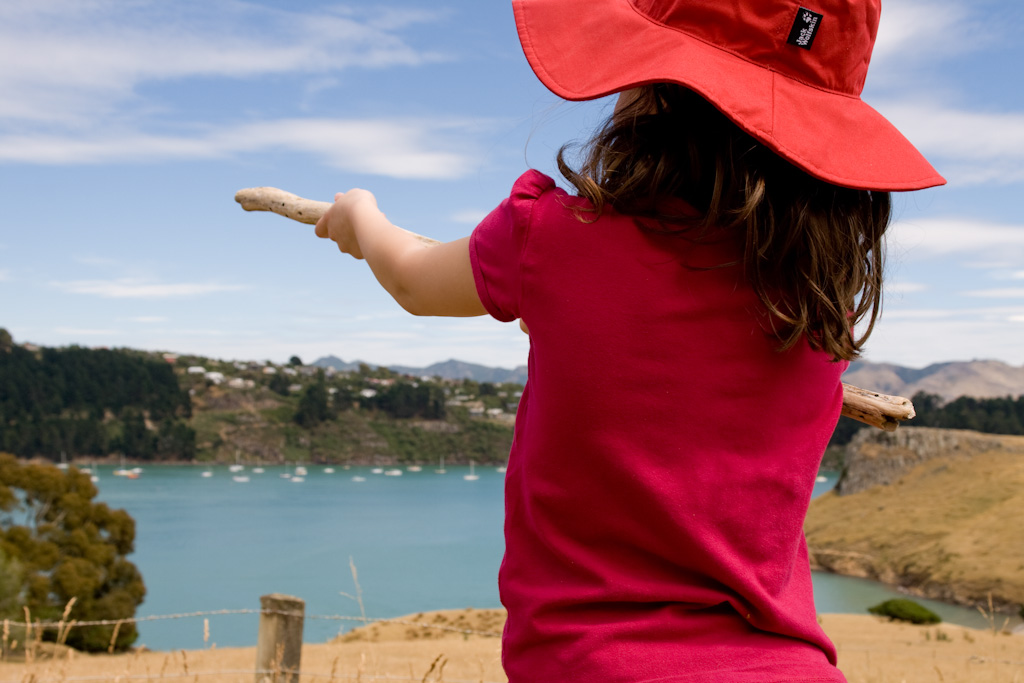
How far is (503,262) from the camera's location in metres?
0.80

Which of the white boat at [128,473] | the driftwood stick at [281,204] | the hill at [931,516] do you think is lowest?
the white boat at [128,473]

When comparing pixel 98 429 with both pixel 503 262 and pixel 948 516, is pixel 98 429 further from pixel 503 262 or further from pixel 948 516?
pixel 503 262

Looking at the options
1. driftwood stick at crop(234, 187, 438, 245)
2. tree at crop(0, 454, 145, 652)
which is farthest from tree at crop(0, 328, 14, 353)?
driftwood stick at crop(234, 187, 438, 245)

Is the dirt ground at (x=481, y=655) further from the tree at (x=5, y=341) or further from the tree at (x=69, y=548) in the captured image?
the tree at (x=5, y=341)

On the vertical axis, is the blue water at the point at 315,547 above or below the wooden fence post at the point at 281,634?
below

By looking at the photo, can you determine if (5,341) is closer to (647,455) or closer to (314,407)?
(314,407)

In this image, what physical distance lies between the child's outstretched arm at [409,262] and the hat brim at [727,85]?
206 millimetres

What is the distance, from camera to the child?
0.74m

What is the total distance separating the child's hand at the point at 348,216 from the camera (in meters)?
1.10

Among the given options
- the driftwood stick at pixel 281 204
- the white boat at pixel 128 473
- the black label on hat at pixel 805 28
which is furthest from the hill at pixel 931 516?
the white boat at pixel 128 473

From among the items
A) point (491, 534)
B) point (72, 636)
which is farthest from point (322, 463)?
point (72, 636)

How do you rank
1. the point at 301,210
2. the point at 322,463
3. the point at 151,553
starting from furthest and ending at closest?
the point at 322,463
the point at 151,553
the point at 301,210

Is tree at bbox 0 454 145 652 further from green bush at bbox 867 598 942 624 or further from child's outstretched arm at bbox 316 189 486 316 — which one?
child's outstretched arm at bbox 316 189 486 316

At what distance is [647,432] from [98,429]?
8306 cm
